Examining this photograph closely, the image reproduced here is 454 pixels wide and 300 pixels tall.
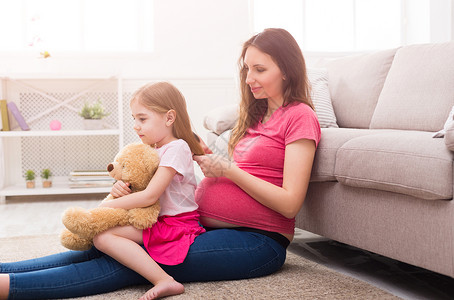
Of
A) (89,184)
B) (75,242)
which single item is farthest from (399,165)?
(89,184)

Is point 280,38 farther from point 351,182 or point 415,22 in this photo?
point 415,22

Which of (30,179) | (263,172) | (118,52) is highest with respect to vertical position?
(118,52)

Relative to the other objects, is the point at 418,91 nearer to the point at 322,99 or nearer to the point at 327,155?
the point at 322,99

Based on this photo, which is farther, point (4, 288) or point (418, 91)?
point (418, 91)

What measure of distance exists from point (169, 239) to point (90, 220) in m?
0.22

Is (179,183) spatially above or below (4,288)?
above

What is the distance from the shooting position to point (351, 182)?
158 cm

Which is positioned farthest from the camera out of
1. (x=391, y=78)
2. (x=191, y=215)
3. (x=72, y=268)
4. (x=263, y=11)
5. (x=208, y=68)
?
(x=263, y=11)

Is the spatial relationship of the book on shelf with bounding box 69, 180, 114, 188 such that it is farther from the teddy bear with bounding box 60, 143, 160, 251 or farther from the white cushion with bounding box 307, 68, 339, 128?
the teddy bear with bounding box 60, 143, 160, 251

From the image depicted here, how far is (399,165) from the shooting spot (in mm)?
1405

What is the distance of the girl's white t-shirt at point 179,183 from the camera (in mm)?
1439

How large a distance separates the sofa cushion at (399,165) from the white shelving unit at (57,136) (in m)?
2.23

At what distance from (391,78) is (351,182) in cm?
92

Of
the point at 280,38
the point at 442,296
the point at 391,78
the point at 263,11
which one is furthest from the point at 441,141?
the point at 263,11
